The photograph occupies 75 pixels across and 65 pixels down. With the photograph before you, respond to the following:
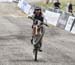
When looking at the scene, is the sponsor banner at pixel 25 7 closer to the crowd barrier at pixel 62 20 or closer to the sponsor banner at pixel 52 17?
the crowd barrier at pixel 62 20

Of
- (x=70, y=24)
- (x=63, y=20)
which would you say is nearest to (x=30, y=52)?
(x=70, y=24)

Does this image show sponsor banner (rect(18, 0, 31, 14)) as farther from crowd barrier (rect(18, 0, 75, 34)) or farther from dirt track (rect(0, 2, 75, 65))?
dirt track (rect(0, 2, 75, 65))

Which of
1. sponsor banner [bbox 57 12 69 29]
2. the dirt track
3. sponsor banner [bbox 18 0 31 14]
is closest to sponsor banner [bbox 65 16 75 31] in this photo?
sponsor banner [bbox 57 12 69 29]

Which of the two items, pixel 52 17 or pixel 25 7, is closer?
pixel 52 17

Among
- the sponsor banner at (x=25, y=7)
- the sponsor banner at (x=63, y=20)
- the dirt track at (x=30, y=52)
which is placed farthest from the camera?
the sponsor banner at (x=25, y=7)

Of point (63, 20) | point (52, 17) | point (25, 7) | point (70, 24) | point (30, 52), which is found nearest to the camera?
point (30, 52)

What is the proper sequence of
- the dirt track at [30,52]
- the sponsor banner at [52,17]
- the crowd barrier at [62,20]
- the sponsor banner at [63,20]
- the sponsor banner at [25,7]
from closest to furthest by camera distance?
the dirt track at [30,52], the crowd barrier at [62,20], the sponsor banner at [63,20], the sponsor banner at [52,17], the sponsor banner at [25,7]

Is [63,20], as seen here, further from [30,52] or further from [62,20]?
[30,52]

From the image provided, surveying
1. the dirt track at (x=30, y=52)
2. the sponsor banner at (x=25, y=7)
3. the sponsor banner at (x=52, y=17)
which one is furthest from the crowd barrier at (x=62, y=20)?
the sponsor banner at (x=25, y=7)

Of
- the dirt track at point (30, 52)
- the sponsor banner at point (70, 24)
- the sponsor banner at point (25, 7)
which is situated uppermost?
the dirt track at point (30, 52)

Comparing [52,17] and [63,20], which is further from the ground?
[63,20]

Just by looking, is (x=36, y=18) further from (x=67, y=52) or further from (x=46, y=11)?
(x=46, y=11)

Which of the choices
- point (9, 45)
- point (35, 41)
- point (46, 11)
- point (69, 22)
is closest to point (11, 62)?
point (35, 41)

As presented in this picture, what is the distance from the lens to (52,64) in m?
13.9
